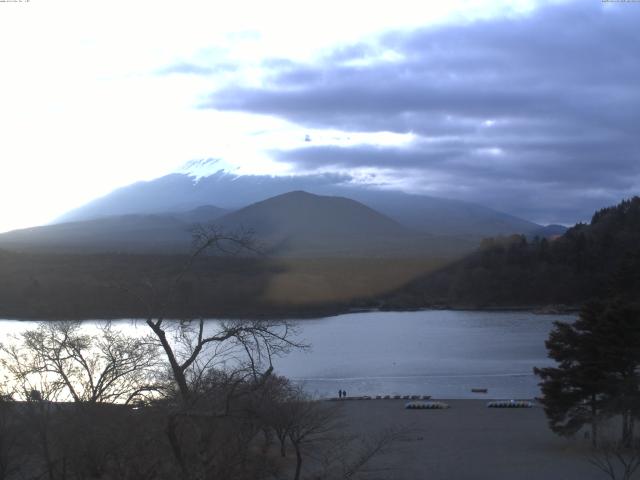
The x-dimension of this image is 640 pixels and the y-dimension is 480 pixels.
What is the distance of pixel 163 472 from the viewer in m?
6.04

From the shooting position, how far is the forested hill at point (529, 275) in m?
61.8

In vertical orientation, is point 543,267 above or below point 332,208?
below

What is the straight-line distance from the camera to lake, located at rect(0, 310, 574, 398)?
26703 mm

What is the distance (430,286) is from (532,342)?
27855 millimetres

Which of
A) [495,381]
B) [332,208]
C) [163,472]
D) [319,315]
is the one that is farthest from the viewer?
[332,208]

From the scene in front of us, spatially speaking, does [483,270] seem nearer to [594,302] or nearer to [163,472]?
[594,302]

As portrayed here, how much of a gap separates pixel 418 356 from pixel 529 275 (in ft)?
108

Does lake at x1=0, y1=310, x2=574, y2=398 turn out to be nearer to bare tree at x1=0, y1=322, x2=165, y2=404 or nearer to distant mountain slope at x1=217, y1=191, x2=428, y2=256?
bare tree at x1=0, y1=322, x2=165, y2=404

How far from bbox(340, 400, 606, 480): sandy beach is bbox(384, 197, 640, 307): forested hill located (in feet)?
127

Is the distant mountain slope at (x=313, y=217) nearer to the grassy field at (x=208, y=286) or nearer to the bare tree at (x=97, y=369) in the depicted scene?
the grassy field at (x=208, y=286)

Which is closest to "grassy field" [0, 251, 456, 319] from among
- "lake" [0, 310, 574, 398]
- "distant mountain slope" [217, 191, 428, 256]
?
"lake" [0, 310, 574, 398]

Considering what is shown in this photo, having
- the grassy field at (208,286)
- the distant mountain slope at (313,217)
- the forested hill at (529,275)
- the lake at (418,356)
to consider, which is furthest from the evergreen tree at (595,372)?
the distant mountain slope at (313,217)

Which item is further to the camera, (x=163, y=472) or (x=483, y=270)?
(x=483, y=270)

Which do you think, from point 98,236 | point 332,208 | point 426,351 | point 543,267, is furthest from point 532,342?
point 332,208
